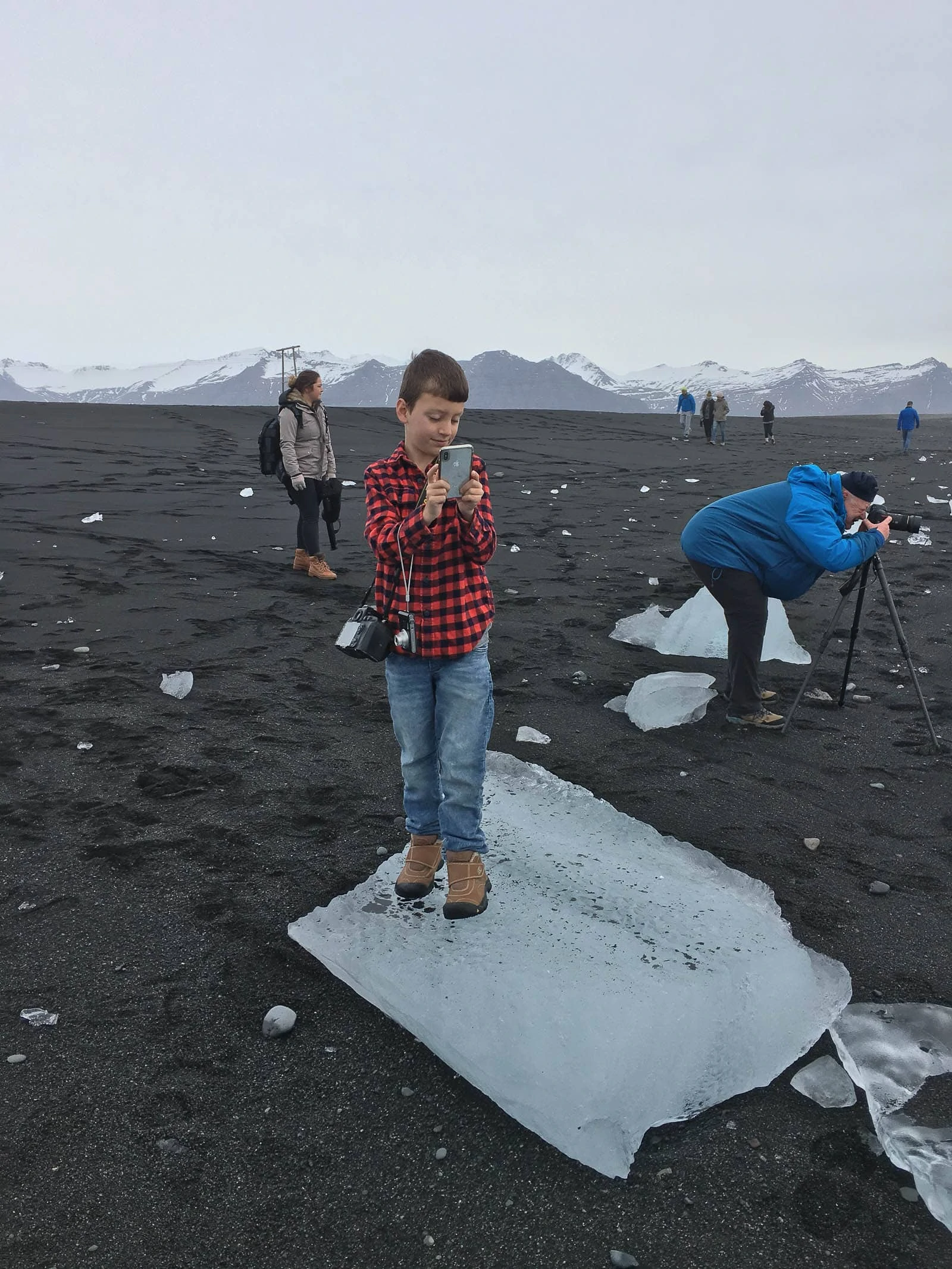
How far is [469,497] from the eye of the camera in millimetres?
2152

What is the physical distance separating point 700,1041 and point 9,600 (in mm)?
5369

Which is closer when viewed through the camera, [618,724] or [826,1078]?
[826,1078]

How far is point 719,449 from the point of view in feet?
66.5

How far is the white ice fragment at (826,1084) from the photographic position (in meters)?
1.89

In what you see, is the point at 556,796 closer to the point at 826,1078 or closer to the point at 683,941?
the point at 683,941

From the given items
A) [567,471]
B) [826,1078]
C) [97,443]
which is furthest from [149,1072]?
[97,443]

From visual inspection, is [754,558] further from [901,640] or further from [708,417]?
[708,417]

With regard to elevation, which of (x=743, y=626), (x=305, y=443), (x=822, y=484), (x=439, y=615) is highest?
(x=305, y=443)

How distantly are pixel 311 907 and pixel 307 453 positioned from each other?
445cm

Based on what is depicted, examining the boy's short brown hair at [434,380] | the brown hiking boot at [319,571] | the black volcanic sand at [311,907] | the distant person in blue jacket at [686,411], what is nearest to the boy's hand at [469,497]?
the boy's short brown hair at [434,380]

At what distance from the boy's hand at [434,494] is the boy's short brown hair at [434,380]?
215mm

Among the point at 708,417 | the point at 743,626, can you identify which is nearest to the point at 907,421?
the point at 708,417

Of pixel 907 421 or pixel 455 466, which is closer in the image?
pixel 455 466

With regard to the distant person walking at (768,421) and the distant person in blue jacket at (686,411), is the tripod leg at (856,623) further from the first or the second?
the distant person walking at (768,421)
